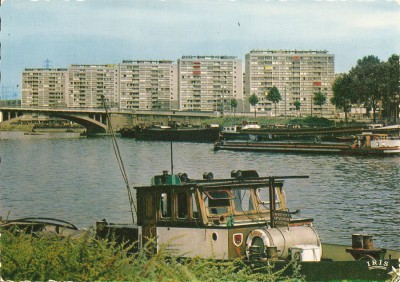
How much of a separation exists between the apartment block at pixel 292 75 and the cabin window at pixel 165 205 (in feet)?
538

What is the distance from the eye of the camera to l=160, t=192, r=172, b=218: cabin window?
12570mm

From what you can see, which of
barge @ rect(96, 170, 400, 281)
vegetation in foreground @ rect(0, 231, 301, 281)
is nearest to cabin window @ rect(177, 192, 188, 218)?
barge @ rect(96, 170, 400, 281)

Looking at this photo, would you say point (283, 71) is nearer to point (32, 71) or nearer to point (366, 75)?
point (32, 71)

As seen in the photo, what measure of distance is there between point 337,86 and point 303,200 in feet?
248

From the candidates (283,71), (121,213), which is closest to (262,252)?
(121,213)

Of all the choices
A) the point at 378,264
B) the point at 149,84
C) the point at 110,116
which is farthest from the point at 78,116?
the point at 149,84

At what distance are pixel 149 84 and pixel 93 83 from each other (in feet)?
55.1

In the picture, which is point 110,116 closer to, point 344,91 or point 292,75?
point 344,91

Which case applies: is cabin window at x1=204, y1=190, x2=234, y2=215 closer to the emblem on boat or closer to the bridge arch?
the emblem on boat

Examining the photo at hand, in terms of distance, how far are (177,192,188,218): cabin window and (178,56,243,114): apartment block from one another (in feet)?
552

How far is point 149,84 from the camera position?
186 meters

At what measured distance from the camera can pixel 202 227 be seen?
1197cm

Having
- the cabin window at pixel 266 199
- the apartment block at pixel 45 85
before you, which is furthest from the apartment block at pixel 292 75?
the cabin window at pixel 266 199

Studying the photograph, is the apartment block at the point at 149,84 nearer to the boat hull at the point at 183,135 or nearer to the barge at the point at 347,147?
the boat hull at the point at 183,135
